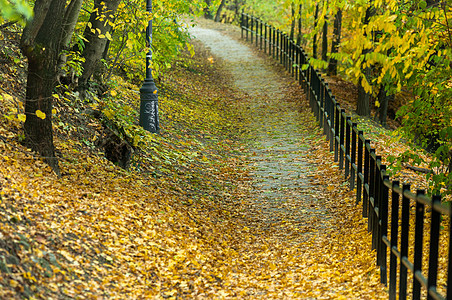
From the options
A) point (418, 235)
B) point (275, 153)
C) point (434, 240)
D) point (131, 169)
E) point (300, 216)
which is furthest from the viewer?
point (275, 153)

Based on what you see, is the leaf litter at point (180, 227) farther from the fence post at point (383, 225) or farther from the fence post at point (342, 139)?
the fence post at point (342, 139)

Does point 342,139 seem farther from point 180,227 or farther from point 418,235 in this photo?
point 418,235

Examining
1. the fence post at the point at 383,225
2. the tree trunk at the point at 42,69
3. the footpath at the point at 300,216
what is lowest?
the footpath at the point at 300,216

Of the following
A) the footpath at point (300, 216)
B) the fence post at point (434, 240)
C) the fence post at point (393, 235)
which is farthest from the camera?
the footpath at point (300, 216)

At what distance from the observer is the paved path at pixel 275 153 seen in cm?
842

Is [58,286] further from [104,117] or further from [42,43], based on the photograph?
[104,117]

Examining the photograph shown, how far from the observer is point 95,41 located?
1002 cm

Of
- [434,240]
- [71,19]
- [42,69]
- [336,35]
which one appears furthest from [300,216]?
[336,35]

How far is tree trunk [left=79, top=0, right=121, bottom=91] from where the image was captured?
31.7ft

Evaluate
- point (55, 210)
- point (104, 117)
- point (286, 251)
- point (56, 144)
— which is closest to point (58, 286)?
point (55, 210)

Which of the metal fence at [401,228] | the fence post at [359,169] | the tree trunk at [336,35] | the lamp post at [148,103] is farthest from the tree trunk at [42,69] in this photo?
the tree trunk at [336,35]

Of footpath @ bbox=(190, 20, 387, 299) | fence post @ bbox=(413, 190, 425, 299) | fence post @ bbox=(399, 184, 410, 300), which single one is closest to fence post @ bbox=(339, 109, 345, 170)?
footpath @ bbox=(190, 20, 387, 299)

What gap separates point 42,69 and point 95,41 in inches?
128

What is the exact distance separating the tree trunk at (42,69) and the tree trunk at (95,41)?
8.70ft
